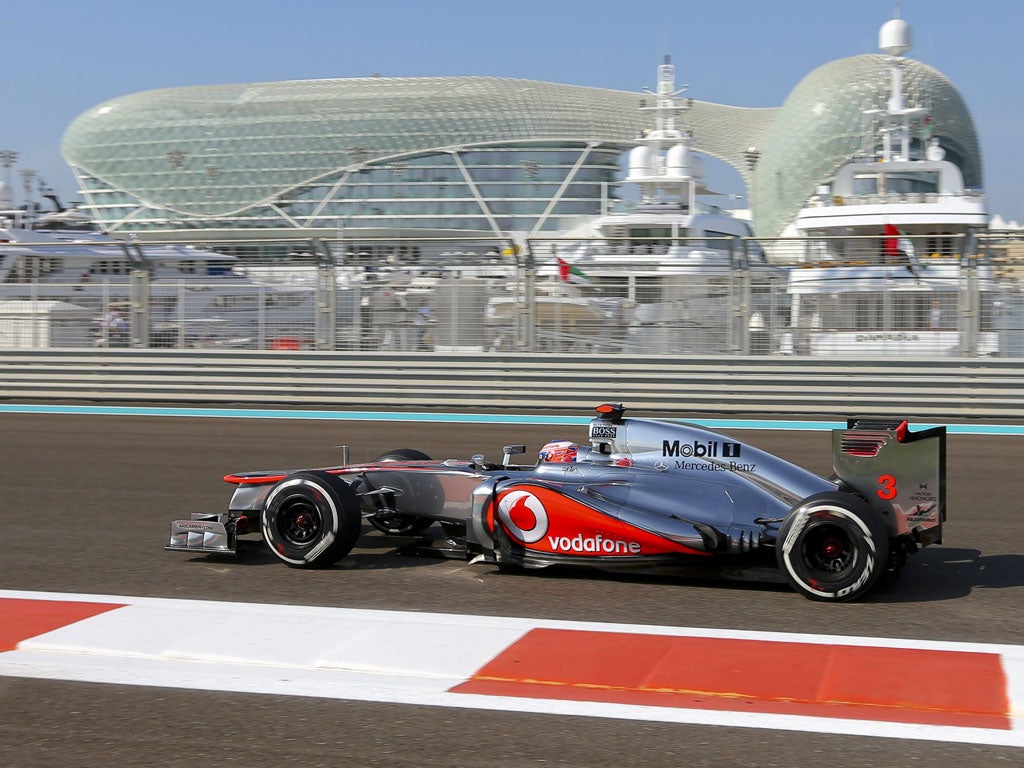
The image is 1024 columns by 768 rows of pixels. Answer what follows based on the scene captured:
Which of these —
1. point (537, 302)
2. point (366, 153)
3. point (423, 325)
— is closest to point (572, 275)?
point (537, 302)

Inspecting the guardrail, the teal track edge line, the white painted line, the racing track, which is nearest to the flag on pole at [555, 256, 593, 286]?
the guardrail

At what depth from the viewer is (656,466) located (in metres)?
6.01

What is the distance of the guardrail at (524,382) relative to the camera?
14859mm

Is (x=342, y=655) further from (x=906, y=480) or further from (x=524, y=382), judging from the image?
(x=524, y=382)

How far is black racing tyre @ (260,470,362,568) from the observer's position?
20.4ft

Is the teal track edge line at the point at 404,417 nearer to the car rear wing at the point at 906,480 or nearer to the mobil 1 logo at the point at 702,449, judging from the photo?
the mobil 1 logo at the point at 702,449

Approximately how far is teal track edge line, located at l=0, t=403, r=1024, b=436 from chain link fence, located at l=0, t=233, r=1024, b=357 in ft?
3.44

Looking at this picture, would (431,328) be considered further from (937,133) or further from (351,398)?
(937,133)

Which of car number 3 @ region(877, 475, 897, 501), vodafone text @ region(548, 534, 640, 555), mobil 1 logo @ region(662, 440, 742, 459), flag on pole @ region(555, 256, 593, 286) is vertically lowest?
vodafone text @ region(548, 534, 640, 555)

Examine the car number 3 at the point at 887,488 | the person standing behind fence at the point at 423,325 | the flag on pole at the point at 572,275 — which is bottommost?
the car number 3 at the point at 887,488

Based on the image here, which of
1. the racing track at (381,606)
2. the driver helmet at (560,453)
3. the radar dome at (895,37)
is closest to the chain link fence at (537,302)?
the racing track at (381,606)

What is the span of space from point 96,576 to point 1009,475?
24.7 feet

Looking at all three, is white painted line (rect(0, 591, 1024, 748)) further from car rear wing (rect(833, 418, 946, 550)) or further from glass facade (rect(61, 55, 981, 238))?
glass facade (rect(61, 55, 981, 238))

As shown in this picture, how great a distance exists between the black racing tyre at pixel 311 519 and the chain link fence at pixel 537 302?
9.03 m
